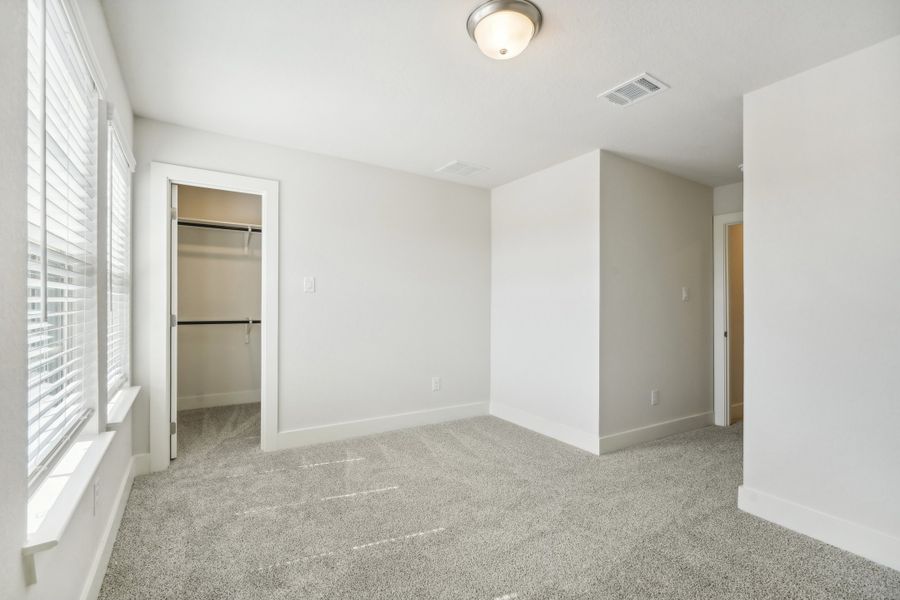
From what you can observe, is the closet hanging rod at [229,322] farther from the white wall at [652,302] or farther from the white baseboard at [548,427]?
the white wall at [652,302]

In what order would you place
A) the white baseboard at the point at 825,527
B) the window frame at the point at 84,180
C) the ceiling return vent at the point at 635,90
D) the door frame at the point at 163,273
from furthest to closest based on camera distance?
1. the door frame at the point at 163,273
2. the ceiling return vent at the point at 635,90
3. the white baseboard at the point at 825,527
4. the window frame at the point at 84,180

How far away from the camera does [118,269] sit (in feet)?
8.20

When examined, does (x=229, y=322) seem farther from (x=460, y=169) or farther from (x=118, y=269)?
(x=460, y=169)

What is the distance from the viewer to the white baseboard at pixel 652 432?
3371mm

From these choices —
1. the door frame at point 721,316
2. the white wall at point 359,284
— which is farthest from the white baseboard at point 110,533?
the door frame at point 721,316

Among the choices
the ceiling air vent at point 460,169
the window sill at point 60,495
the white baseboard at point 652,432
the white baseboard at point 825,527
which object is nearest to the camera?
the window sill at point 60,495

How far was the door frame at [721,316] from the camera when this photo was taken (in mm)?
4160

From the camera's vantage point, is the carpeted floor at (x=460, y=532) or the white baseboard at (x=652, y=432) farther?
the white baseboard at (x=652, y=432)

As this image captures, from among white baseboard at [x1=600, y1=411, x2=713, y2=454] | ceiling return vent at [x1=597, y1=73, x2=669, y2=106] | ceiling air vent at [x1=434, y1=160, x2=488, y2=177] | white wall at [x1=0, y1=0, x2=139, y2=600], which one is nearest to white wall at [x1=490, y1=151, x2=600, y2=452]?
white baseboard at [x1=600, y1=411, x2=713, y2=454]

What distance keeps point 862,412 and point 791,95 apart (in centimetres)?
161

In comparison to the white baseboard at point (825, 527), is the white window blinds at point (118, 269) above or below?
above

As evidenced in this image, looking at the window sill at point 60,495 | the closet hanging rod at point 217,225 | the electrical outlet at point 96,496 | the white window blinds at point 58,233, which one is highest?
the closet hanging rod at point 217,225

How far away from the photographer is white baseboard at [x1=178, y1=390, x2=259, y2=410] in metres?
4.52

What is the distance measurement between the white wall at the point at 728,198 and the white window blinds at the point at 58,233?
4.73 meters
